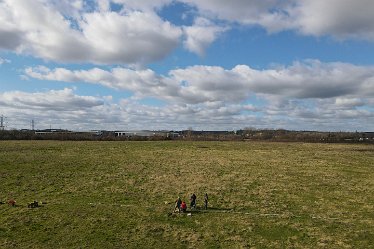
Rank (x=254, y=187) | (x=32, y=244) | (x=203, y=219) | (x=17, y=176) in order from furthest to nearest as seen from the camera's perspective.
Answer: (x=17, y=176)
(x=254, y=187)
(x=203, y=219)
(x=32, y=244)

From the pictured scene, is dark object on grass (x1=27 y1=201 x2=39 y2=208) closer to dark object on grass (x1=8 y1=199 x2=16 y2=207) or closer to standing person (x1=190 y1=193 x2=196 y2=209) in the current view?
dark object on grass (x1=8 y1=199 x2=16 y2=207)

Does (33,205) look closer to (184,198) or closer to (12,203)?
(12,203)

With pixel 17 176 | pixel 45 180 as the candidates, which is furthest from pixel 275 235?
pixel 17 176

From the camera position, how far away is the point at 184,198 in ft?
152

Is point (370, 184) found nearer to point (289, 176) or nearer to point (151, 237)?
point (289, 176)

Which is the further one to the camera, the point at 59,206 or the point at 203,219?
the point at 59,206

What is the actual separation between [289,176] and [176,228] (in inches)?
1096

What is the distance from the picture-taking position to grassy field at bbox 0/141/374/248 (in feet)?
112

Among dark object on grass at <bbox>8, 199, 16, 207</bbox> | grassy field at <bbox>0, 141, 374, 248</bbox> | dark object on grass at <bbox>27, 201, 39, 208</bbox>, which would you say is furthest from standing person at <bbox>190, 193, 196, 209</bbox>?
dark object on grass at <bbox>8, 199, 16, 207</bbox>

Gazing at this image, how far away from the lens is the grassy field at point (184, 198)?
34.2 m

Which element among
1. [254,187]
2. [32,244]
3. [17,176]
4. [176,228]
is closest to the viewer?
[32,244]

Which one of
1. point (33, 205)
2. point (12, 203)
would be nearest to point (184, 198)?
point (33, 205)

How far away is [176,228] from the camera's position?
36.4 m

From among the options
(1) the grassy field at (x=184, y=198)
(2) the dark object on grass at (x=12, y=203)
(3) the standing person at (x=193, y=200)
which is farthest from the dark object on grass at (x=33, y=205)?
(3) the standing person at (x=193, y=200)
